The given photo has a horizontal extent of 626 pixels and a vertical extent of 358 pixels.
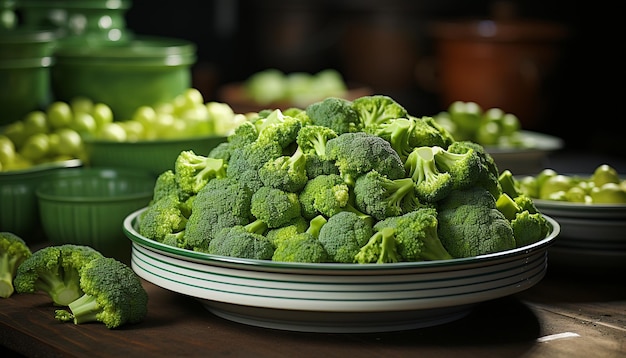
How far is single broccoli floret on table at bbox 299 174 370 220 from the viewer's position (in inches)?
52.6

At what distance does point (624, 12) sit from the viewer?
178 inches

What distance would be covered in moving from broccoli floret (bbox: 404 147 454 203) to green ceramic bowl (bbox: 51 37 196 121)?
114cm

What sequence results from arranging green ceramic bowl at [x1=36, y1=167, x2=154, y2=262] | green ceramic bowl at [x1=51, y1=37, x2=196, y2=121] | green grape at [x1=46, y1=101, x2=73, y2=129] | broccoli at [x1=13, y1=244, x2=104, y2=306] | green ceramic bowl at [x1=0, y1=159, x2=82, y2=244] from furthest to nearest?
green ceramic bowl at [x1=51, y1=37, x2=196, y2=121]
green grape at [x1=46, y1=101, x2=73, y2=129]
green ceramic bowl at [x1=0, y1=159, x2=82, y2=244]
green ceramic bowl at [x1=36, y1=167, x2=154, y2=262]
broccoli at [x1=13, y1=244, x2=104, y2=306]

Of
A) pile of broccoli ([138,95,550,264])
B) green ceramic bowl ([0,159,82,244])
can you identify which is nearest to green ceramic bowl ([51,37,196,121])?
green ceramic bowl ([0,159,82,244])

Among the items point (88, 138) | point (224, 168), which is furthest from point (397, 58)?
point (224, 168)

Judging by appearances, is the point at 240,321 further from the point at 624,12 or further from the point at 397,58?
the point at 397,58

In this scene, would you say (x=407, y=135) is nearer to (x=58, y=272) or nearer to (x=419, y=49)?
(x=58, y=272)

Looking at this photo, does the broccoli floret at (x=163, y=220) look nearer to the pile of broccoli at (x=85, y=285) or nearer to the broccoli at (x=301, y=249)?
the pile of broccoli at (x=85, y=285)

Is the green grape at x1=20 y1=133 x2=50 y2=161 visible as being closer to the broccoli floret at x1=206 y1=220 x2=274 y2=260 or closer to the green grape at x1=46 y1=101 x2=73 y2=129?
the green grape at x1=46 y1=101 x2=73 y2=129

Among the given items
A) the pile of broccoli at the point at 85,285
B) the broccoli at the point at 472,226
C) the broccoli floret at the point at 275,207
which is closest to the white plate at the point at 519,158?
→ the broccoli at the point at 472,226

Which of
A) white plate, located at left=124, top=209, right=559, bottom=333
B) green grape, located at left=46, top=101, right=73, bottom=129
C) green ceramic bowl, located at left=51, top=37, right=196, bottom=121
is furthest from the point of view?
green ceramic bowl, located at left=51, top=37, right=196, bottom=121

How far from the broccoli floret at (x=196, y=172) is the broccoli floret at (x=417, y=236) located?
0.29 m

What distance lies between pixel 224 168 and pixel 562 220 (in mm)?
604

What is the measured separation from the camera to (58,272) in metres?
1.48
